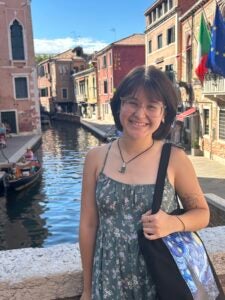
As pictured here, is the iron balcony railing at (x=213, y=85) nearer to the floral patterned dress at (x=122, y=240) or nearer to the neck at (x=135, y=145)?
the neck at (x=135, y=145)

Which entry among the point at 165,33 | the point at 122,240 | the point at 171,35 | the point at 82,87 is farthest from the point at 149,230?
the point at 82,87

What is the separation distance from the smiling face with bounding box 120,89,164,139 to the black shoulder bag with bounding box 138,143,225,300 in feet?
0.77

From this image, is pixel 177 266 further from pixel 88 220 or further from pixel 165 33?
pixel 165 33

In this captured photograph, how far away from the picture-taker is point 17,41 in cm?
2655

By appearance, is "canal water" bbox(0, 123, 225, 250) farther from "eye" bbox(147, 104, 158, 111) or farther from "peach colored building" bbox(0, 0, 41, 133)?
"peach colored building" bbox(0, 0, 41, 133)

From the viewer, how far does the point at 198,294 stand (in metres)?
1.31

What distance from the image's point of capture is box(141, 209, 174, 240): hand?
1353 millimetres

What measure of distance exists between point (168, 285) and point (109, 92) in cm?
3852

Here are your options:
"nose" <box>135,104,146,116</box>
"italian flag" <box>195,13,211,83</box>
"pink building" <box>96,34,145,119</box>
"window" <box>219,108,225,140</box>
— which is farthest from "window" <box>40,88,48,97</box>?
"nose" <box>135,104,146,116</box>

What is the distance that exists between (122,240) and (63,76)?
54475mm

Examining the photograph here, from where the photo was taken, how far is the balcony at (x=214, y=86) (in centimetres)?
1449

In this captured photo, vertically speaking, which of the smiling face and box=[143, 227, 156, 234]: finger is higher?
the smiling face

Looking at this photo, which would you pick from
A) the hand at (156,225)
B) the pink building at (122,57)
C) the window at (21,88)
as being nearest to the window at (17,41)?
the window at (21,88)

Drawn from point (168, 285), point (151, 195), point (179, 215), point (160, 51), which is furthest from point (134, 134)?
point (160, 51)
